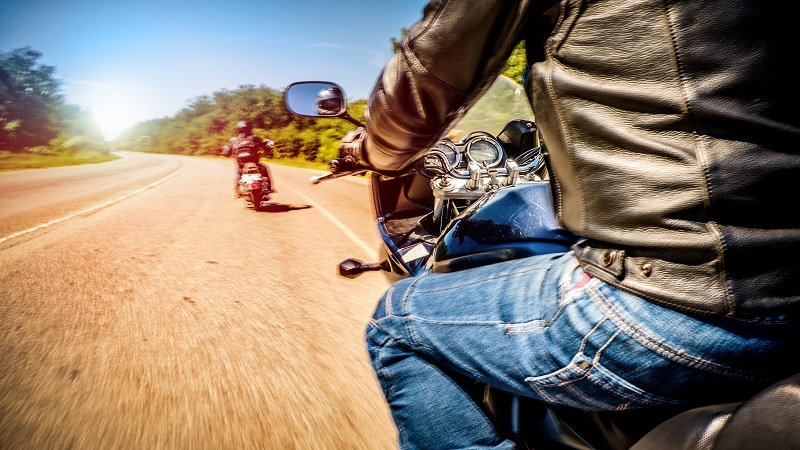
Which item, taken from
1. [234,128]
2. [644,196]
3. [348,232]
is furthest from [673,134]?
[234,128]

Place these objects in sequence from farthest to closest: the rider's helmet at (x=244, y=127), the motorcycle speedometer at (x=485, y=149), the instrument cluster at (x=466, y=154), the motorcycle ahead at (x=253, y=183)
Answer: the rider's helmet at (x=244, y=127) < the motorcycle ahead at (x=253, y=183) < the motorcycle speedometer at (x=485, y=149) < the instrument cluster at (x=466, y=154)

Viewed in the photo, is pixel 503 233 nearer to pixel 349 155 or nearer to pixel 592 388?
pixel 592 388

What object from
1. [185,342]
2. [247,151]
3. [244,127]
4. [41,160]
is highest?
[244,127]

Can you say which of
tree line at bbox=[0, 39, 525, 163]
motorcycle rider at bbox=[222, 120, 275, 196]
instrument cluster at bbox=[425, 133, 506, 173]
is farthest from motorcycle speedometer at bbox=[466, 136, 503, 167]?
tree line at bbox=[0, 39, 525, 163]

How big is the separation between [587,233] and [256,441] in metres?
1.70

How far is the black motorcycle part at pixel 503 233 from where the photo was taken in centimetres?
135

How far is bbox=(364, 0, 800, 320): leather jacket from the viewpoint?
1.97ft

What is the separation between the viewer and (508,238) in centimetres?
138

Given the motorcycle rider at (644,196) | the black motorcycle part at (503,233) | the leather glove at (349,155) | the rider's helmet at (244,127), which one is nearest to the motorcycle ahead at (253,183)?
the rider's helmet at (244,127)

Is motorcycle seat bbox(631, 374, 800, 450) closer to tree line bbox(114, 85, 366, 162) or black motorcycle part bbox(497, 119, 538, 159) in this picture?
black motorcycle part bbox(497, 119, 538, 159)

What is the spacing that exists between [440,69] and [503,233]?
686 millimetres

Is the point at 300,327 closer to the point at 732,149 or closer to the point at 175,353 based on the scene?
→ the point at 175,353

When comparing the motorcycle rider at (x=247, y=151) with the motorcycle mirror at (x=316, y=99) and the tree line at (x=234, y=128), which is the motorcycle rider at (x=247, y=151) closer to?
the motorcycle mirror at (x=316, y=99)

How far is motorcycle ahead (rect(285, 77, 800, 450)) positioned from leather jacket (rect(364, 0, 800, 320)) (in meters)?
0.17
